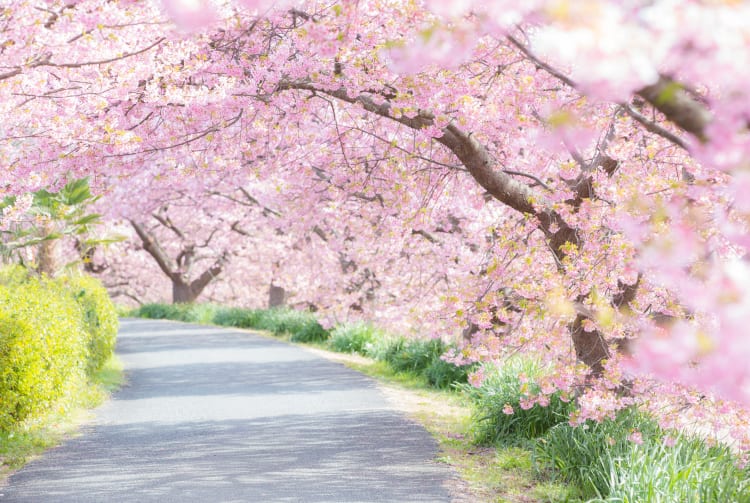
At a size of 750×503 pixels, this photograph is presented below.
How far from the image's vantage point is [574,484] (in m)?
6.78

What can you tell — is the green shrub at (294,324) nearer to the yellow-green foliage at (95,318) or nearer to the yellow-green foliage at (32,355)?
the yellow-green foliage at (95,318)

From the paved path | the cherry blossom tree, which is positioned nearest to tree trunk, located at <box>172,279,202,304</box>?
the paved path

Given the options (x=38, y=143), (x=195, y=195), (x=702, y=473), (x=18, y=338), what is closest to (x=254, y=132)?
(x=38, y=143)

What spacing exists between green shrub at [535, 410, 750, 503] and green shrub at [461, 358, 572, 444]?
0.53 metres

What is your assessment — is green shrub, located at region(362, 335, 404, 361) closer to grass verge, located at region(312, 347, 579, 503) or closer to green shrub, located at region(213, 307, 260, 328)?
grass verge, located at region(312, 347, 579, 503)

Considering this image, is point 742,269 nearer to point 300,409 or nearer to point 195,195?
point 300,409

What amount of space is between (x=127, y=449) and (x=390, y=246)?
6713mm

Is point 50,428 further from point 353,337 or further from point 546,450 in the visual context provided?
point 353,337

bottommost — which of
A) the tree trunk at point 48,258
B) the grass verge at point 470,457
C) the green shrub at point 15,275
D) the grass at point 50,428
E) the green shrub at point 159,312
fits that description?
the grass at point 50,428

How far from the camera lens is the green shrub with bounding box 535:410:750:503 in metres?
5.42

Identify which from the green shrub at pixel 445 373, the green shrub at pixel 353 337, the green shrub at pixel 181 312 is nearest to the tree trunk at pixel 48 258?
the green shrub at pixel 353 337

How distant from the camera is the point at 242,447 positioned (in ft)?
28.5

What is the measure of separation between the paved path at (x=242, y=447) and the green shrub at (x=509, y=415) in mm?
660

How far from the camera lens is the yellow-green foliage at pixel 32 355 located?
834 centimetres
